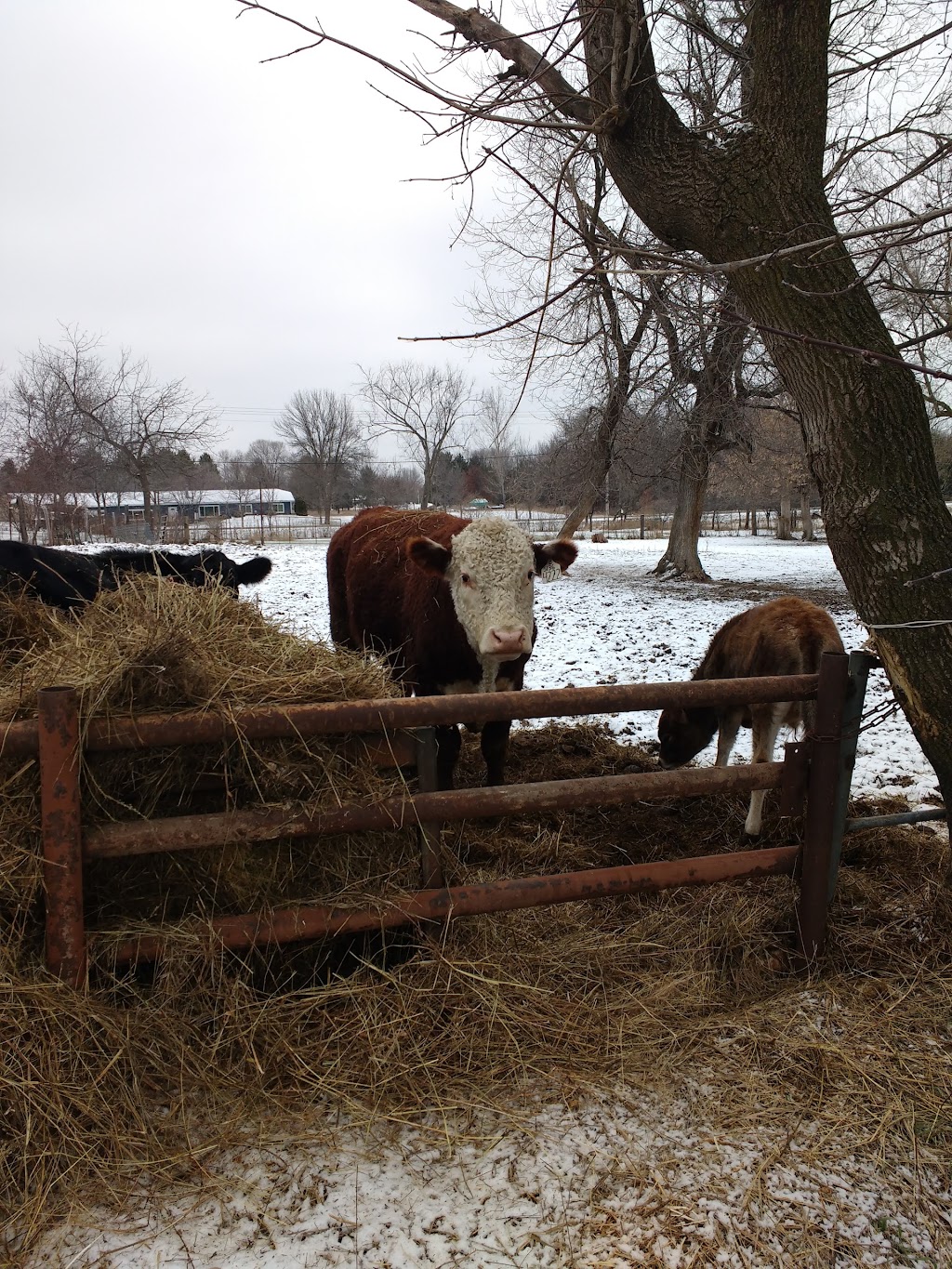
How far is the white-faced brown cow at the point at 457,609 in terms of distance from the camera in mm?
4137

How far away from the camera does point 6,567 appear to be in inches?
154

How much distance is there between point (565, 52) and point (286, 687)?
2.31 metres

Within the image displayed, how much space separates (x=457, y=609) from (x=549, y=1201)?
10.0 feet

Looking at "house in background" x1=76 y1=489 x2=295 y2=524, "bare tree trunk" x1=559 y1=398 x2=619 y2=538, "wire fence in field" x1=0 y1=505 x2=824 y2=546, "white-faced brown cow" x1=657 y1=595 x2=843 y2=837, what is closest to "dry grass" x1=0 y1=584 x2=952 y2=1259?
"white-faced brown cow" x1=657 y1=595 x2=843 y2=837

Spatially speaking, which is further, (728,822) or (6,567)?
(728,822)

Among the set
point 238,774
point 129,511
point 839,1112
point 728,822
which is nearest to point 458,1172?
point 839,1112

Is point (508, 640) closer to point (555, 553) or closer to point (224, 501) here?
point (555, 553)

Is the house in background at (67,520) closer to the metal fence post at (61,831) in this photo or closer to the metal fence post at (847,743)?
the metal fence post at (61,831)

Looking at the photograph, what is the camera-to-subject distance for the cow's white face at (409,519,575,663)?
4.07m

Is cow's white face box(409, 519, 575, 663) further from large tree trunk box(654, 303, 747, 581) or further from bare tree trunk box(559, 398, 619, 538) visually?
bare tree trunk box(559, 398, 619, 538)

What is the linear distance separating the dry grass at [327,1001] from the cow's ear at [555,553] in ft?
6.64

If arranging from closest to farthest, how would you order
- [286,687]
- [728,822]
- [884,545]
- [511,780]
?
[286,687]
[884,545]
[728,822]
[511,780]

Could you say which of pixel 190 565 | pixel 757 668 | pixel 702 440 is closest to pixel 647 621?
pixel 702 440

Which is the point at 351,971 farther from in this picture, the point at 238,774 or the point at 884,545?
the point at 884,545
